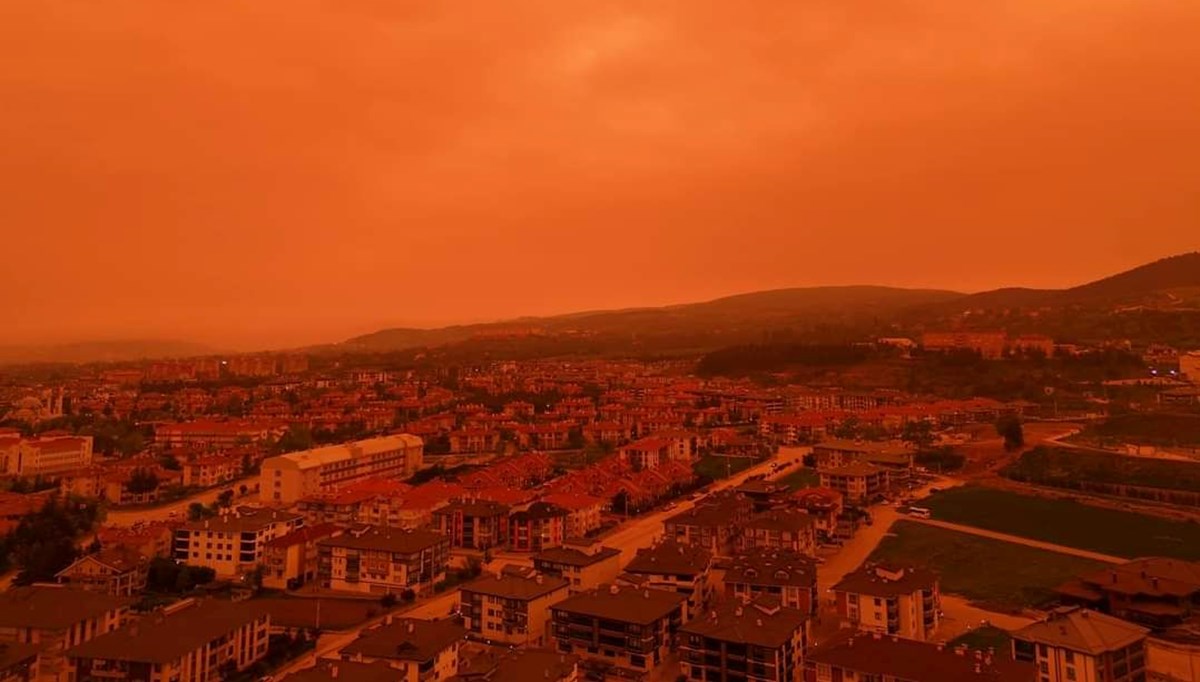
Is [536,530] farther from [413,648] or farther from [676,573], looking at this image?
[413,648]

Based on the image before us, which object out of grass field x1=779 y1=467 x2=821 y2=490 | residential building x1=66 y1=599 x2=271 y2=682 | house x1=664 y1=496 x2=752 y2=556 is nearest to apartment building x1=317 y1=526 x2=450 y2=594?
residential building x1=66 y1=599 x2=271 y2=682

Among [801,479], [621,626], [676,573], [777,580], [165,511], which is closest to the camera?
[621,626]

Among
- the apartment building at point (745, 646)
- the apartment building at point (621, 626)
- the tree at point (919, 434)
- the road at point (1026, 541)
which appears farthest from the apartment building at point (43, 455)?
the tree at point (919, 434)

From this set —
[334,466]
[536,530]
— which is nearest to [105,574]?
[536,530]

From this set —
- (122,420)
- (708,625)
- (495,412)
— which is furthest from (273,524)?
(122,420)

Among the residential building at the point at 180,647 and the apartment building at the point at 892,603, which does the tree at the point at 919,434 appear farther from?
the residential building at the point at 180,647
